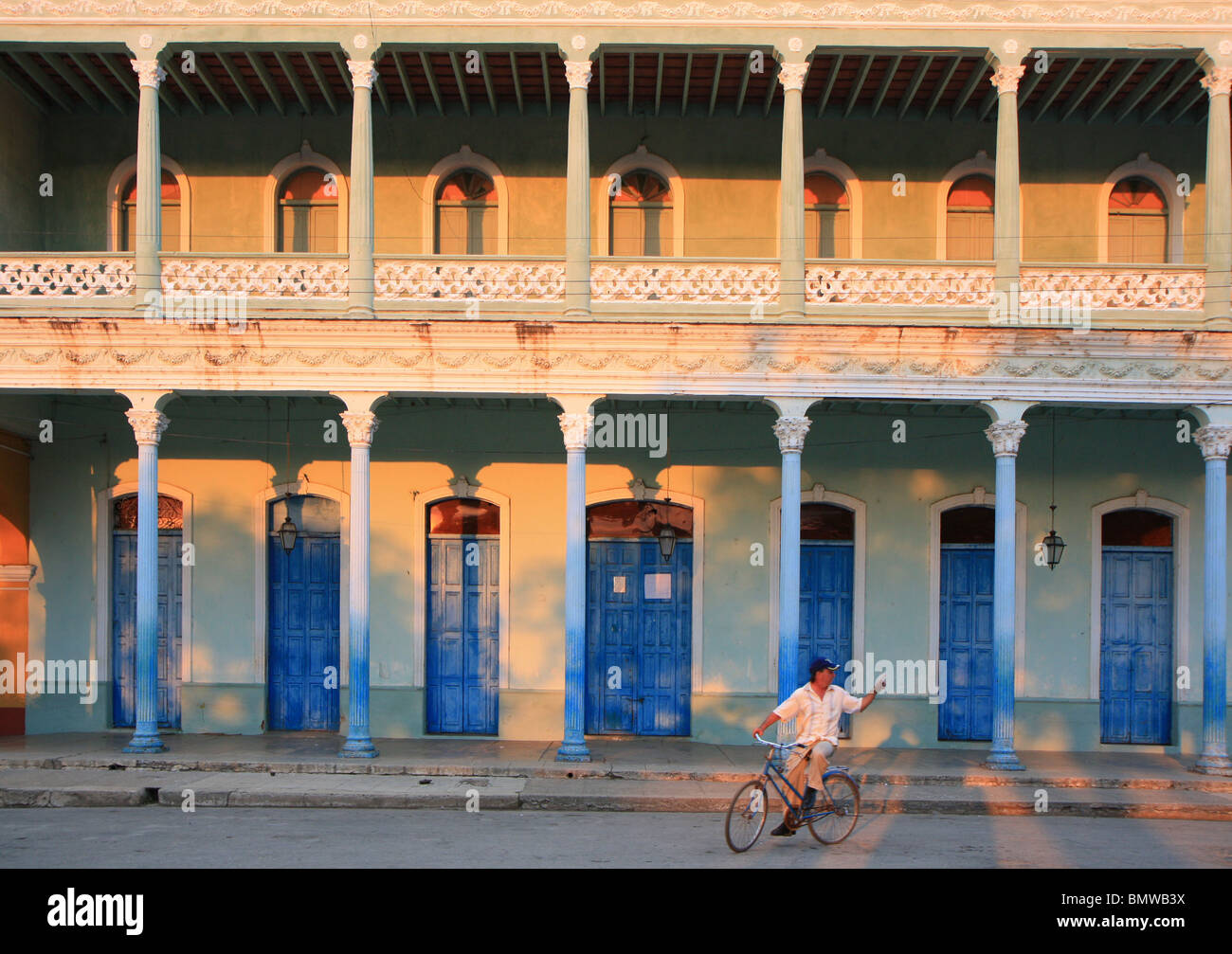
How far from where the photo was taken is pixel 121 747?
13.6 m

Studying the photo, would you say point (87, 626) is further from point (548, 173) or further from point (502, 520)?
point (548, 173)

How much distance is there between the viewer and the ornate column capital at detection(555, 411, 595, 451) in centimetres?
1312

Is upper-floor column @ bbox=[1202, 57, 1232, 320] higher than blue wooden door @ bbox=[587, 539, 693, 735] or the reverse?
higher

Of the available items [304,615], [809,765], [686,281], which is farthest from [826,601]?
[304,615]

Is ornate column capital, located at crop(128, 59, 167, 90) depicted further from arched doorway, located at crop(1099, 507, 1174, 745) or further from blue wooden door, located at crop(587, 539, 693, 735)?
arched doorway, located at crop(1099, 507, 1174, 745)

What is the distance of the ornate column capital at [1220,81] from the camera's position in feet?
42.2

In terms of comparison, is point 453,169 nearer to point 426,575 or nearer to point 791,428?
point 426,575

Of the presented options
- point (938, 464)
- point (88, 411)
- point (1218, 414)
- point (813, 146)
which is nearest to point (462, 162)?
point (813, 146)

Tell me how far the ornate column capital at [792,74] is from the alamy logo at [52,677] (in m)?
10.9

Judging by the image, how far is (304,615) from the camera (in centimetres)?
1529

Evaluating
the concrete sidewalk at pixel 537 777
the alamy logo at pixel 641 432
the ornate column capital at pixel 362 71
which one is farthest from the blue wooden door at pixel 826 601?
the ornate column capital at pixel 362 71

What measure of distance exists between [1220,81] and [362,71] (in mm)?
9191

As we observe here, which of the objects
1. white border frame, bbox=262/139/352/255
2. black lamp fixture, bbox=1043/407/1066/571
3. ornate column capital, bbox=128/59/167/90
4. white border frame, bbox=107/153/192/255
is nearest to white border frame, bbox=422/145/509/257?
white border frame, bbox=262/139/352/255

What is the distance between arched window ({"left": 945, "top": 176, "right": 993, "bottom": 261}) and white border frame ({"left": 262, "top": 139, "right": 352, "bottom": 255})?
7.70 metres
